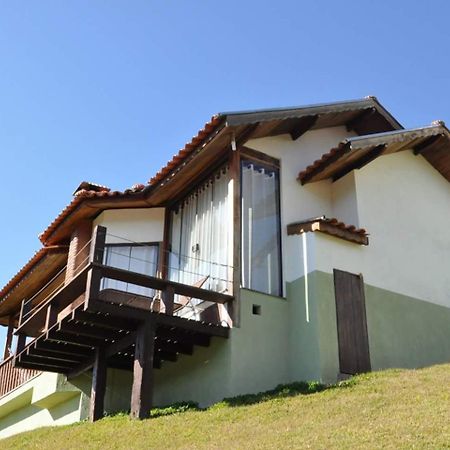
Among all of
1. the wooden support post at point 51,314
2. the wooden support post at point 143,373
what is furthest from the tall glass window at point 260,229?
the wooden support post at point 51,314

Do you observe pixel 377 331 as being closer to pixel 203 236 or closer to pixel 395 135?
pixel 203 236

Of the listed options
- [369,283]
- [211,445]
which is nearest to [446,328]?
[369,283]

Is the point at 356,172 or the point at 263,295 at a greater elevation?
the point at 356,172

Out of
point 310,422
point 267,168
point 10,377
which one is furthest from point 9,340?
point 310,422

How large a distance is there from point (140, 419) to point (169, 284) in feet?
7.80

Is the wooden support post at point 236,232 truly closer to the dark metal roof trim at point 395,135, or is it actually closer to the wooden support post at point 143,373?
the wooden support post at point 143,373

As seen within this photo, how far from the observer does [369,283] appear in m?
14.2

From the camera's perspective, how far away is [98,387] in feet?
42.4

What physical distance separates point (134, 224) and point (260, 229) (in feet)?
11.8

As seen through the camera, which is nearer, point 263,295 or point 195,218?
point 263,295

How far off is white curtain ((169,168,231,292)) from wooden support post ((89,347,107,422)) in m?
2.47

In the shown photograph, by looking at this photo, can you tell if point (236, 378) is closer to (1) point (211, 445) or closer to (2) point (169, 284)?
(2) point (169, 284)

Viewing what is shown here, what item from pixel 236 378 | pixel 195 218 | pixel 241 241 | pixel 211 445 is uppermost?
pixel 195 218

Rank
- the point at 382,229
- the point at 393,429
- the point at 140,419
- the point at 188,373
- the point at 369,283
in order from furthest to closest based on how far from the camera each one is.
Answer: the point at 382,229 → the point at 369,283 → the point at 188,373 → the point at 140,419 → the point at 393,429
